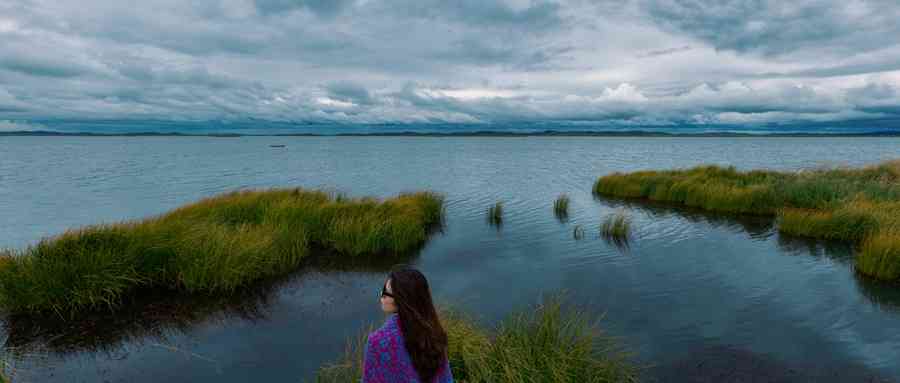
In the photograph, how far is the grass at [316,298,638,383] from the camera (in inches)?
272

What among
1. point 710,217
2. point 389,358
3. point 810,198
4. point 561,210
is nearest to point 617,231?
point 561,210

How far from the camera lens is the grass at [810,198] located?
1433 cm

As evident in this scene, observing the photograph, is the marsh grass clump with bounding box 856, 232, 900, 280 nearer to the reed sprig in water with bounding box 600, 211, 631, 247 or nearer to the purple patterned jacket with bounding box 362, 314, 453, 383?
the reed sprig in water with bounding box 600, 211, 631, 247

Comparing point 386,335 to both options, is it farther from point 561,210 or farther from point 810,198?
point 810,198

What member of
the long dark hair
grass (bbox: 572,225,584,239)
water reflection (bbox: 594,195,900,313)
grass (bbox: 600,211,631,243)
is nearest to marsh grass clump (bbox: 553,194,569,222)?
grass (bbox: 572,225,584,239)

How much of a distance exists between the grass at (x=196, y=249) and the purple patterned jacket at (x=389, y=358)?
967 cm

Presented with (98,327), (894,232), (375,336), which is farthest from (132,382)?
(894,232)

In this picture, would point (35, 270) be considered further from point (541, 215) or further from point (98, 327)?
point (541, 215)

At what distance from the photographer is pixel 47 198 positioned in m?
34.4

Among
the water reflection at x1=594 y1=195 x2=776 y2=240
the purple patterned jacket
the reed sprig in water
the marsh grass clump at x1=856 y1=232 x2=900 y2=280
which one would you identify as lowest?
the water reflection at x1=594 y1=195 x2=776 y2=240

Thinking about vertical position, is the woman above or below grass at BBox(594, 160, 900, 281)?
above

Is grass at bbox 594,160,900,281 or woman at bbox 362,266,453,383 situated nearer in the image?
woman at bbox 362,266,453,383

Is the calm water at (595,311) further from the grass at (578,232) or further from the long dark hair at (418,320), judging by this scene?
the long dark hair at (418,320)

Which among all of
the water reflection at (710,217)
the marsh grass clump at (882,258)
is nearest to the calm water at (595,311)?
the water reflection at (710,217)
